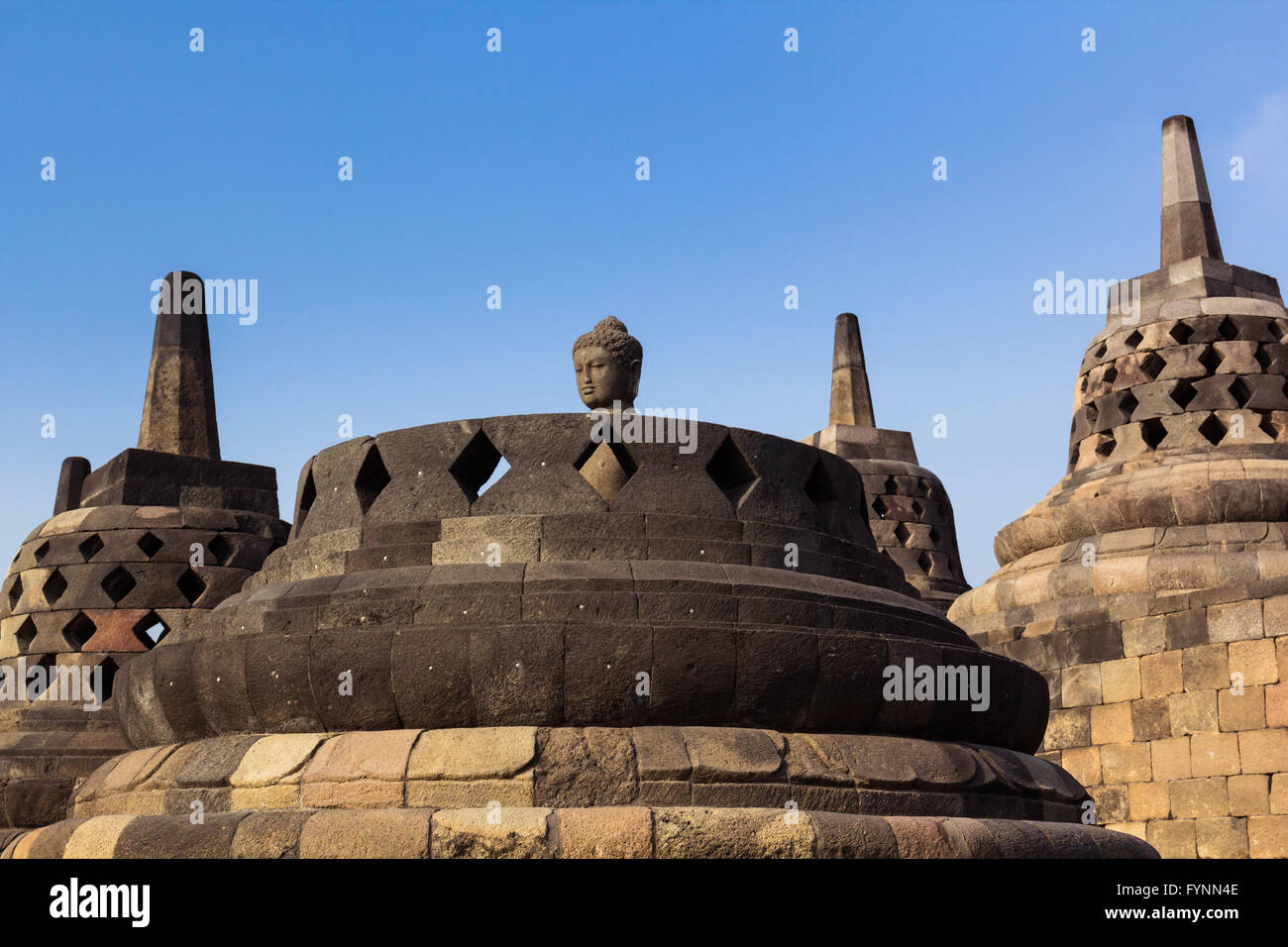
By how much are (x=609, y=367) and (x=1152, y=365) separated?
6938 millimetres

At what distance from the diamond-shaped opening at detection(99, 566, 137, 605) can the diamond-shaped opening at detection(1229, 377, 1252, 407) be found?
9.53 m

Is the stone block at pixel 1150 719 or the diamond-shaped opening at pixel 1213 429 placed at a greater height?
the diamond-shaped opening at pixel 1213 429

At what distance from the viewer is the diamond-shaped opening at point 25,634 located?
1320 centimetres

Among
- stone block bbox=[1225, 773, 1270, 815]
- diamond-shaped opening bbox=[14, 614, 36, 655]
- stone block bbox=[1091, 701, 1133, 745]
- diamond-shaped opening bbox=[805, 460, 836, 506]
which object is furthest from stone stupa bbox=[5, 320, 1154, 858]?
diamond-shaped opening bbox=[14, 614, 36, 655]

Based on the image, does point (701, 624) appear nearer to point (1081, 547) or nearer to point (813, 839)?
point (813, 839)

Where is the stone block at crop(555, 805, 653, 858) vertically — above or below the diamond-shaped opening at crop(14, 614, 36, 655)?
below

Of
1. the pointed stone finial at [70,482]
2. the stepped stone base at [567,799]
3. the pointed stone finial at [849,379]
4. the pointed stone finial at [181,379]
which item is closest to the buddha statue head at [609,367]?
the stepped stone base at [567,799]

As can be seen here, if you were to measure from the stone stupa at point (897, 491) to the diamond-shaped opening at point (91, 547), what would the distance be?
10.6 m

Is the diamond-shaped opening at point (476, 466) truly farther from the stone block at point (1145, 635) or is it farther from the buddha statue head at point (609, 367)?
the stone block at point (1145, 635)

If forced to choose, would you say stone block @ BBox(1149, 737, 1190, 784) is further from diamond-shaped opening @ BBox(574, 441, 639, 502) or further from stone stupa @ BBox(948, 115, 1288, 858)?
diamond-shaped opening @ BBox(574, 441, 639, 502)

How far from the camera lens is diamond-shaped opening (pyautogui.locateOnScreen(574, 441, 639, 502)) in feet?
24.0

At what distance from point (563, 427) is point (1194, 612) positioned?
536cm
